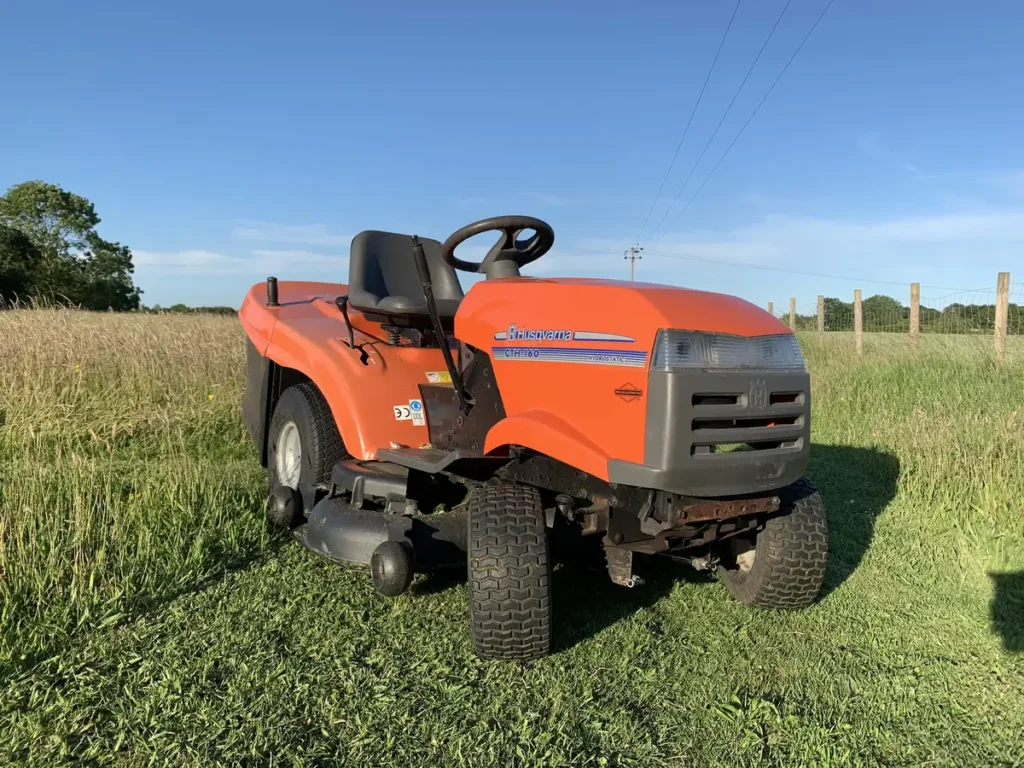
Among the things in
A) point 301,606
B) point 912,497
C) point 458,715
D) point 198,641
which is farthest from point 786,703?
point 912,497

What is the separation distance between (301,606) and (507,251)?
5.44 ft

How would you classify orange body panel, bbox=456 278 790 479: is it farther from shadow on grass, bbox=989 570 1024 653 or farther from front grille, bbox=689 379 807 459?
shadow on grass, bbox=989 570 1024 653

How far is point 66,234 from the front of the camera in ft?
118

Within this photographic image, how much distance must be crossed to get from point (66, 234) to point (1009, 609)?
41766 millimetres

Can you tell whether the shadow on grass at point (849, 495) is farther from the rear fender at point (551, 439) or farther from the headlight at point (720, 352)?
the rear fender at point (551, 439)

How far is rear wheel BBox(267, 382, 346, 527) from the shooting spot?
142 inches

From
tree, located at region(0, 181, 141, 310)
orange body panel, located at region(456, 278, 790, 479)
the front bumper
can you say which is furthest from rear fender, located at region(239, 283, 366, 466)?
tree, located at region(0, 181, 141, 310)

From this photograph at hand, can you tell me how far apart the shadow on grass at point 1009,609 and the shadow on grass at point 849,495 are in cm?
57

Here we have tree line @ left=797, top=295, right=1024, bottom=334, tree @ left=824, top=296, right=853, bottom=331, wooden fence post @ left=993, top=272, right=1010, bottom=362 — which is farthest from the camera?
tree @ left=824, top=296, right=853, bottom=331

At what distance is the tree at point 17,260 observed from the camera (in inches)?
894

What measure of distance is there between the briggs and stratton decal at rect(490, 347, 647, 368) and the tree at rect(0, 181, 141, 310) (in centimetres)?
3570

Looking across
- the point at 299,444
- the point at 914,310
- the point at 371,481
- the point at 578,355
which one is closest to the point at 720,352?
the point at 578,355

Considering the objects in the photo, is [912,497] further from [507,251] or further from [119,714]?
[119,714]

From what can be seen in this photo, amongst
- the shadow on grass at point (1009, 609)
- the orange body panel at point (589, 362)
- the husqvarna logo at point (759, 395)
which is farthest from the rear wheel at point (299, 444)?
the shadow on grass at point (1009, 609)
